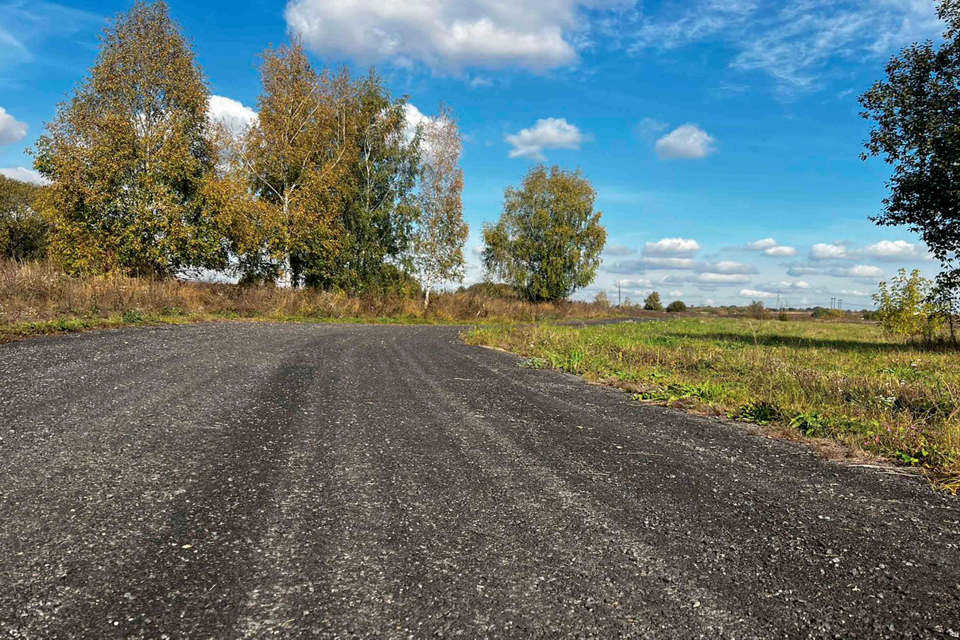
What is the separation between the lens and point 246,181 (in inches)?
904

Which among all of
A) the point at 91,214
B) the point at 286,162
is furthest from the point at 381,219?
the point at 91,214

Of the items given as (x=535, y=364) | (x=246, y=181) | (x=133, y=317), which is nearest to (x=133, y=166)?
(x=246, y=181)

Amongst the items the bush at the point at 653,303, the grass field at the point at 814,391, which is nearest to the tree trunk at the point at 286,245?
the grass field at the point at 814,391

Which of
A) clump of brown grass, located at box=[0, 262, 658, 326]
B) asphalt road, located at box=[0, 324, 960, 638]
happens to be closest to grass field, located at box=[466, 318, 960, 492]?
asphalt road, located at box=[0, 324, 960, 638]

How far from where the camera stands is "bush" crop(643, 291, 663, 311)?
73938 millimetres

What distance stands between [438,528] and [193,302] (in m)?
19.4

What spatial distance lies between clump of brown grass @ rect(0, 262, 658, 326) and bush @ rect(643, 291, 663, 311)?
138 ft

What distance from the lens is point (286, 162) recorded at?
25.3 meters

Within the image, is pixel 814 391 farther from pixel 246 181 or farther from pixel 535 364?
pixel 246 181

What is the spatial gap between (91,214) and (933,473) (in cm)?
2658

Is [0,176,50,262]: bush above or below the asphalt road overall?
above

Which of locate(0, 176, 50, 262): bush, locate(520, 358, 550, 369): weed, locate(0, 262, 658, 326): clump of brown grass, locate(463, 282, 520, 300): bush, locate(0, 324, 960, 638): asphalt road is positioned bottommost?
locate(0, 324, 960, 638): asphalt road

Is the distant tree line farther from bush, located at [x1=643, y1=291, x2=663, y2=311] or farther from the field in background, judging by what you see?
bush, located at [x1=643, y1=291, x2=663, y2=311]

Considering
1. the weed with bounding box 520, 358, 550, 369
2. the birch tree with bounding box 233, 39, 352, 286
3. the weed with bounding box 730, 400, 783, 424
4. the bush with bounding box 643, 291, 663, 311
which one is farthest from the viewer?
the bush with bounding box 643, 291, 663, 311
